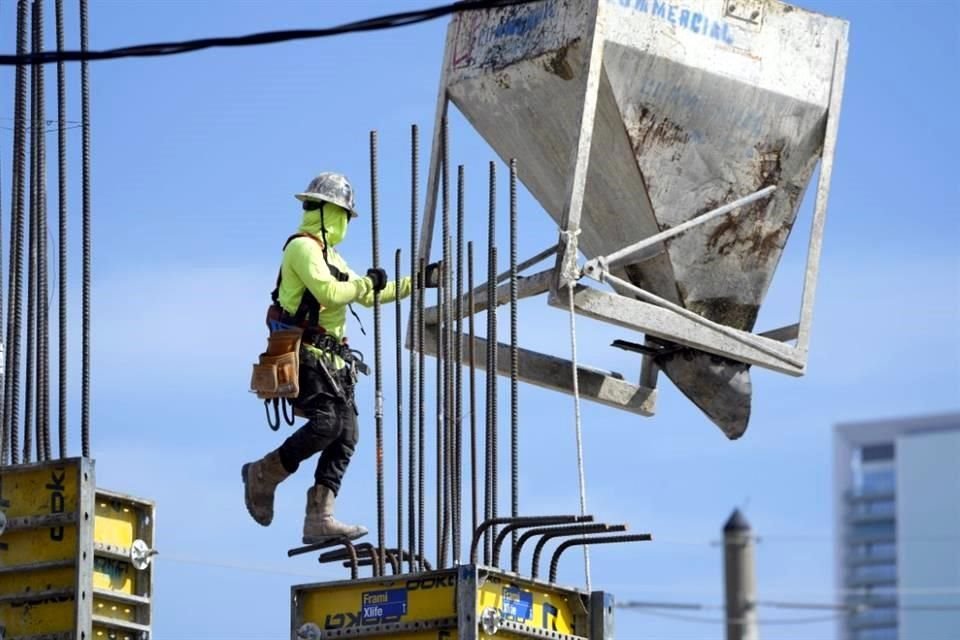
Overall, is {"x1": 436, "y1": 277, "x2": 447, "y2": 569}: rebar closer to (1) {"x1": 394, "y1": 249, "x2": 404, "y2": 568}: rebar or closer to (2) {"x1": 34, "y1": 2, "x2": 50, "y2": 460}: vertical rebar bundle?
(1) {"x1": 394, "y1": 249, "x2": 404, "y2": 568}: rebar

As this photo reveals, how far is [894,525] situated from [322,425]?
200 inches

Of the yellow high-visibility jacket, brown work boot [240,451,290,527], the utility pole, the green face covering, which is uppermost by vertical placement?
the green face covering

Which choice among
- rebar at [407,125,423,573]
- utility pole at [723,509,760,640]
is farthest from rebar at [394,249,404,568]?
utility pole at [723,509,760,640]

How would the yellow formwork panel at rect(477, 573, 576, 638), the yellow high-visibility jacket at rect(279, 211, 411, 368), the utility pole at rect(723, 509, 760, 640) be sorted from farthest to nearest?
the yellow high-visibility jacket at rect(279, 211, 411, 368), the yellow formwork panel at rect(477, 573, 576, 638), the utility pole at rect(723, 509, 760, 640)

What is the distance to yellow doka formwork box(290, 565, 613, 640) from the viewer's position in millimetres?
14789

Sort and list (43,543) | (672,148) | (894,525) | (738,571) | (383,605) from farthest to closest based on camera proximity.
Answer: (672,148)
(383,605)
(43,543)
(894,525)
(738,571)

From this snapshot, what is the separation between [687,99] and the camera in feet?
59.4

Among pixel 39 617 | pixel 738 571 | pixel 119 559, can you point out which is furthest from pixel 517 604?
pixel 738 571

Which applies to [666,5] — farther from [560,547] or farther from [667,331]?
[560,547]

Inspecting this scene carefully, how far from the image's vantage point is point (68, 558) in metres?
14.8

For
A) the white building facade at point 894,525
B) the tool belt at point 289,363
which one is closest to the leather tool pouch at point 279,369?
the tool belt at point 289,363

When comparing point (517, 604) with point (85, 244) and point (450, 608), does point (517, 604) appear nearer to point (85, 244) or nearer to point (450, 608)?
point (450, 608)

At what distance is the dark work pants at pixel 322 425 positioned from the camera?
15.8m

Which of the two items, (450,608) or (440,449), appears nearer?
(450,608)
